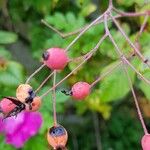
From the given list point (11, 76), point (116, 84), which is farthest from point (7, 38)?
point (116, 84)

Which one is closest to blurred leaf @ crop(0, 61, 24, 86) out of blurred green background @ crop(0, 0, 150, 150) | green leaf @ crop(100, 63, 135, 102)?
blurred green background @ crop(0, 0, 150, 150)

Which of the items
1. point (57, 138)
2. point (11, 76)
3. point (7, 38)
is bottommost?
point (57, 138)

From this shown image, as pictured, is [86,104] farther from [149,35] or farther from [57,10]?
[149,35]

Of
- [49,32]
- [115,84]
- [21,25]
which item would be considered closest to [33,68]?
[21,25]

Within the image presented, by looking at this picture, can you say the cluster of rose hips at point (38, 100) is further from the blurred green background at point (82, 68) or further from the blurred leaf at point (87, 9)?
the blurred leaf at point (87, 9)

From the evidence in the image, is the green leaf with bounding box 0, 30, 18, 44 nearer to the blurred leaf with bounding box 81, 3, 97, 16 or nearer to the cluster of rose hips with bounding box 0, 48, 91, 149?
the blurred leaf with bounding box 81, 3, 97, 16

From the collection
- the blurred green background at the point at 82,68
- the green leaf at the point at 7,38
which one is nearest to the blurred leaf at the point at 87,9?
the blurred green background at the point at 82,68

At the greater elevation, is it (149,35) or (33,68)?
(33,68)

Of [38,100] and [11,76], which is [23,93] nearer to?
[38,100]
